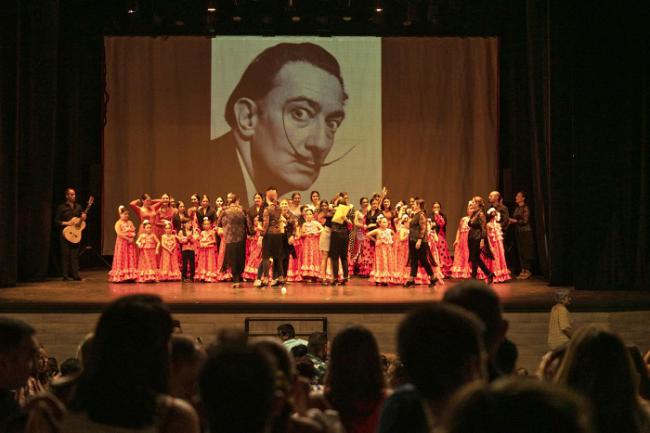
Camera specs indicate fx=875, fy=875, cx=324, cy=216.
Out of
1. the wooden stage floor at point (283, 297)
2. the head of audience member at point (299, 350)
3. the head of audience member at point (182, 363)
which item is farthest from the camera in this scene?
the wooden stage floor at point (283, 297)

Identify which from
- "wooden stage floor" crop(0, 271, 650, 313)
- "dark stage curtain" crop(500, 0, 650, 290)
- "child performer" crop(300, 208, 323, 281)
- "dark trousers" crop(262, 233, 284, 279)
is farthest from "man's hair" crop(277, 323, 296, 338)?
"dark stage curtain" crop(500, 0, 650, 290)

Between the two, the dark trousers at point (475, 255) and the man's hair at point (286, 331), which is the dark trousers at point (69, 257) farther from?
the man's hair at point (286, 331)

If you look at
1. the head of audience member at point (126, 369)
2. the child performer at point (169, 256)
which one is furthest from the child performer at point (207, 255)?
the head of audience member at point (126, 369)

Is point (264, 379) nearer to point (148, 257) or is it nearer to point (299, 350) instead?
point (299, 350)

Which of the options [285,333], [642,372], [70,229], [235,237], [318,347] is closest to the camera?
[642,372]

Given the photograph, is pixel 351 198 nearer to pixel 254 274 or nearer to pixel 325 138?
pixel 325 138

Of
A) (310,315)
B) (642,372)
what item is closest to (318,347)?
(310,315)

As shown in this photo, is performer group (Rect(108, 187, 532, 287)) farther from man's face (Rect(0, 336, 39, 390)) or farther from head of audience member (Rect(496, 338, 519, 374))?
man's face (Rect(0, 336, 39, 390))

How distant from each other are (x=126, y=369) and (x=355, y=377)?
954 millimetres

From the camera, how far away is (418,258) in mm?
13164

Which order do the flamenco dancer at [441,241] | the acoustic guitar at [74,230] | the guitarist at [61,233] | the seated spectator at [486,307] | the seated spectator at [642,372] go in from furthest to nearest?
1. the flamenco dancer at [441,241]
2. the guitarist at [61,233]
3. the acoustic guitar at [74,230]
4. the seated spectator at [642,372]
5. the seated spectator at [486,307]

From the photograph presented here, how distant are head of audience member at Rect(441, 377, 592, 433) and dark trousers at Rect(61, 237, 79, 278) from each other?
44.5 feet

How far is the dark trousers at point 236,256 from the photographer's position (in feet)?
42.5

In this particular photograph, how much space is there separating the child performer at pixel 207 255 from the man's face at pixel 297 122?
2.64m
